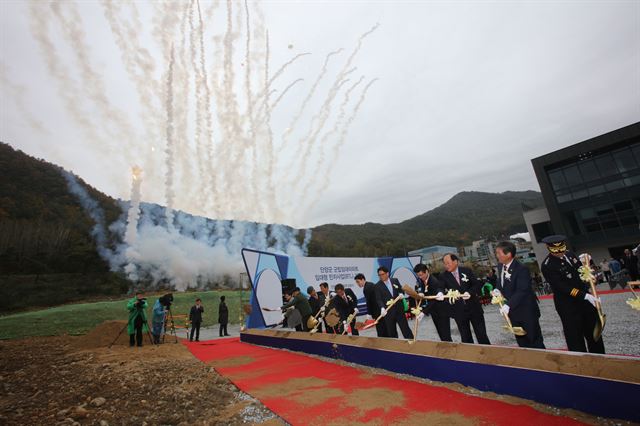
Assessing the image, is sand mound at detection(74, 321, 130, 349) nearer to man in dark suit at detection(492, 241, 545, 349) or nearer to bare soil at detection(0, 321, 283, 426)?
bare soil at detection(0, 321, 283, 426)

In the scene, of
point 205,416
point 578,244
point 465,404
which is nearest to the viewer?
point 465,404

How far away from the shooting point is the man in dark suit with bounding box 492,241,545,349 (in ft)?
12.8

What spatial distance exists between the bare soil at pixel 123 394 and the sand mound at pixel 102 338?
268 cm

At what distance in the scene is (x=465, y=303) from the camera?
16.2 feet

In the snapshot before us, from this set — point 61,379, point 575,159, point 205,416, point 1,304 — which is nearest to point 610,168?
point 575,159

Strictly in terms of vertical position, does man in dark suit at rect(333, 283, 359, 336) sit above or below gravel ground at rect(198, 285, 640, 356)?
above

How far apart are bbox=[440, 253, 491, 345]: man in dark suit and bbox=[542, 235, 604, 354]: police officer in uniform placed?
3.84ft

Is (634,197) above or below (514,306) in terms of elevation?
above

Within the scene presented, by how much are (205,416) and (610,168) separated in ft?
113

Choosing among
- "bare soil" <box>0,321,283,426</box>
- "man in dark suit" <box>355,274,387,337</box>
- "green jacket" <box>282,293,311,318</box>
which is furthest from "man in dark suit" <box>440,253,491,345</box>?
"green jacket" <box>282,293,311,318</box>

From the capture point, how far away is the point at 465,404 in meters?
3.40

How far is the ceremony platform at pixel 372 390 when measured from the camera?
3125 mm

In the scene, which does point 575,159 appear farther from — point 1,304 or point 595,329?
point 1,304

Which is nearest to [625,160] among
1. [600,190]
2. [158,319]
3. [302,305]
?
[600,190]
